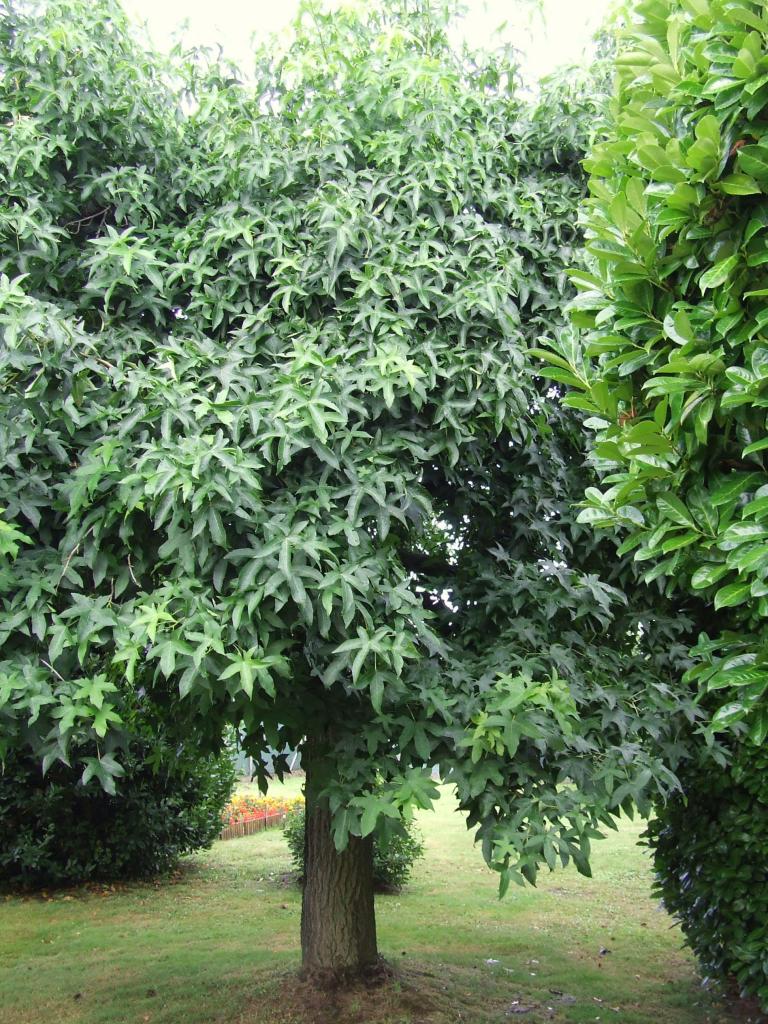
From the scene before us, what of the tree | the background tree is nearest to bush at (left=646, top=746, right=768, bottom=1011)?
the tree

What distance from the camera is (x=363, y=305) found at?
4082 millimetres

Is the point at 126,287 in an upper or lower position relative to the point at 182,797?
upper

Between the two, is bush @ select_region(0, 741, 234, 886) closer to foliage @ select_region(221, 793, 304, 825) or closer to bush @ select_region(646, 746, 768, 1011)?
foliage @ select_region(221, 793, 304, 825)

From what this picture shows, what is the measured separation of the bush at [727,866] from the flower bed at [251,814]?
25.4 feet

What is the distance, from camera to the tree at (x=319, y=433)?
3.41 m

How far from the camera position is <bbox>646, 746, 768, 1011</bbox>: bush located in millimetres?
5031

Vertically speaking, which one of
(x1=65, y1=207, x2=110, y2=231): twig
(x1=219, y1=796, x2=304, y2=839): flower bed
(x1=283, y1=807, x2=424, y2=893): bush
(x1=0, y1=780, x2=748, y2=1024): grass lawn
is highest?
(x1=65, y1=207, x2=110, y2=231): twig

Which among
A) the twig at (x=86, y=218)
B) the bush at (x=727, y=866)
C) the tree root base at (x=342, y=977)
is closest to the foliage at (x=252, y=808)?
the tree root base at (x=342, y=977)

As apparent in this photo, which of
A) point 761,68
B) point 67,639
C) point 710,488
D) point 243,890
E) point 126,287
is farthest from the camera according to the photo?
point 243,890

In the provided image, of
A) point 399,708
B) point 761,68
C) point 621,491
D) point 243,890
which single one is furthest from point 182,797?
point 761,68

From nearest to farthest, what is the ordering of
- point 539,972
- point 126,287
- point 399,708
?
1. point 399,708
2. point 126,287
3. point 539,972

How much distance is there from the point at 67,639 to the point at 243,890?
22.9 feet

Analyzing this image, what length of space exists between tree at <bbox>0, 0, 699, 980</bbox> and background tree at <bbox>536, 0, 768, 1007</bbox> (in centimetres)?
139

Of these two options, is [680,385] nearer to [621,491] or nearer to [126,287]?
[621,491]
